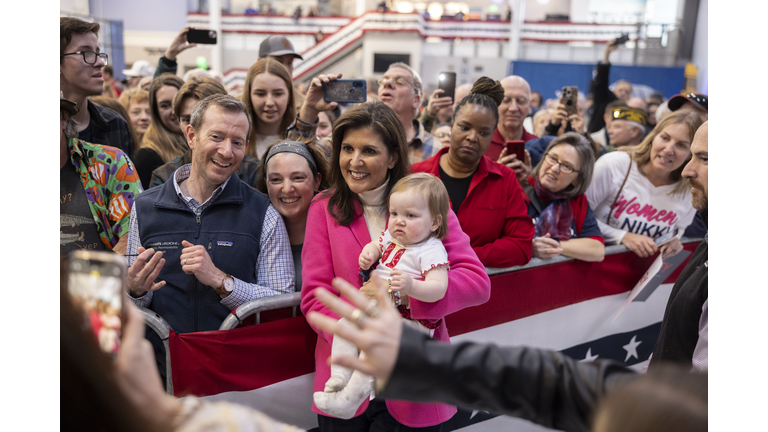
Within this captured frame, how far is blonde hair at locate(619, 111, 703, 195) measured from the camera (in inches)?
98.3

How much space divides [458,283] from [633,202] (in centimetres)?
175

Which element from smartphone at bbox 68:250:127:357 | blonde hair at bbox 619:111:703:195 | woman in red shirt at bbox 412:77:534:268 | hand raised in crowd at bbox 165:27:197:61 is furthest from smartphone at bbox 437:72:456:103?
smartphone at bbox 68:250:127:357

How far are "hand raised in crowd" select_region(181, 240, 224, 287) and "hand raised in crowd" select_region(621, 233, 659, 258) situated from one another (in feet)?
7.16

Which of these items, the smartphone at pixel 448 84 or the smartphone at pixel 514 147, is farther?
the smartphone at pixel 448 84

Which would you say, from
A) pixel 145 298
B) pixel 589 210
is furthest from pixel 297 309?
pixel 589 210

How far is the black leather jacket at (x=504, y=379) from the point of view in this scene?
812 millimetres

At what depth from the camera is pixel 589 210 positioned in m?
2.57

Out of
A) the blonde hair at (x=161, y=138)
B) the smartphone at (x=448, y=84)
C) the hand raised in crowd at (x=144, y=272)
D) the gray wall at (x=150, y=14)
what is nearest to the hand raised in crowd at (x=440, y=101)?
the smartphone at (x=448, y=84)

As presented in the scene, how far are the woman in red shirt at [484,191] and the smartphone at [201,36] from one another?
2.15 metres

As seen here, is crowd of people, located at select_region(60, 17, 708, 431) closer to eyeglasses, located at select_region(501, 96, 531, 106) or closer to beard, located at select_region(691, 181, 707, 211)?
beard, located at select_region(691, 181, 707, 211)

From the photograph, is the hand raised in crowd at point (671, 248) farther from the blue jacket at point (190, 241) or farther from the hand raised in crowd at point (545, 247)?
the blue jacket at point (190, 241)

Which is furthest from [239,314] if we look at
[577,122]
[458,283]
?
[577,122]

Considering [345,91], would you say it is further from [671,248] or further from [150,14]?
[150,14]
